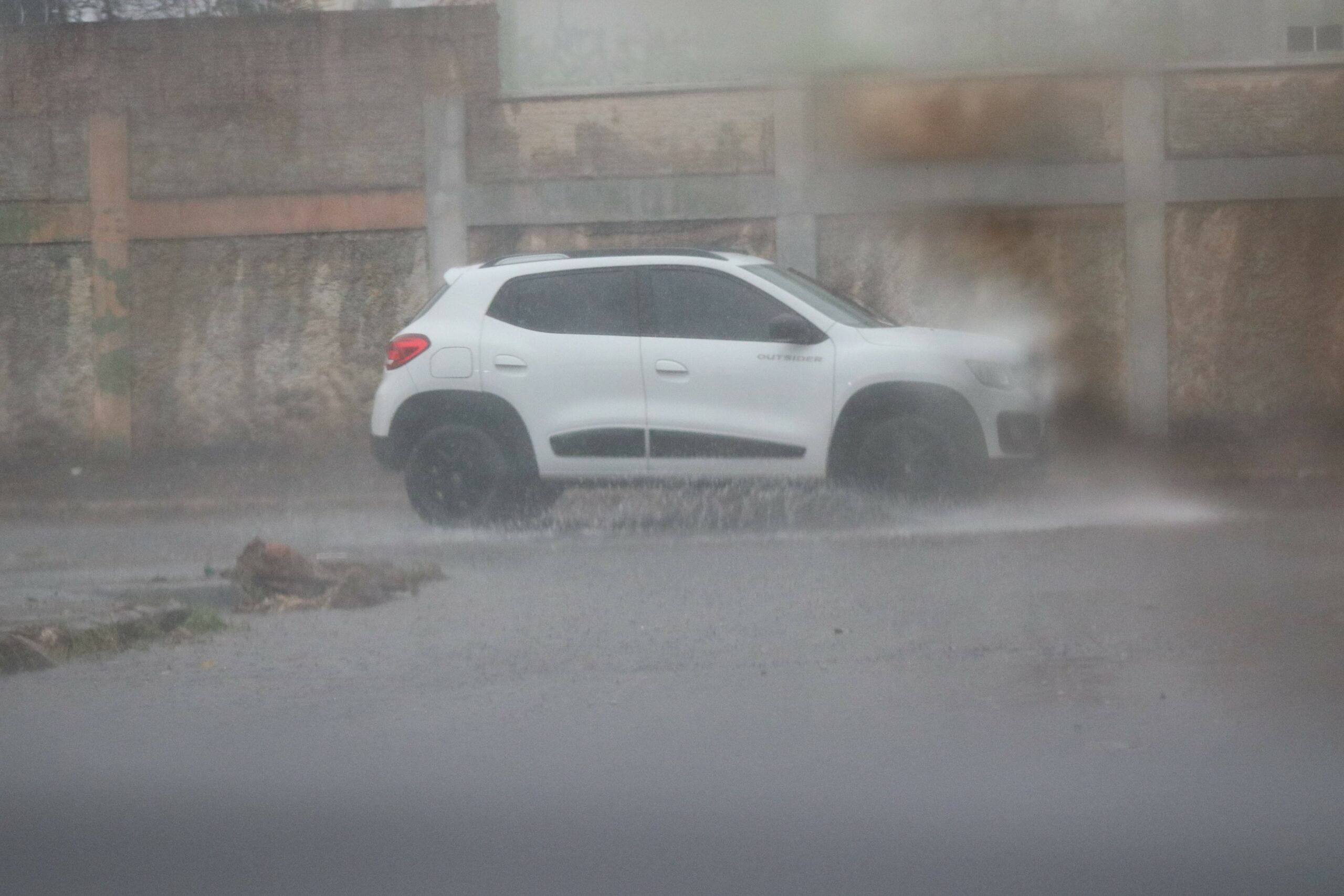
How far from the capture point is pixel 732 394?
393 inches

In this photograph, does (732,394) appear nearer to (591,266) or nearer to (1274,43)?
(591,266)

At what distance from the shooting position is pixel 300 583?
804 cm

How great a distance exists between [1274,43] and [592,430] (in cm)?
971

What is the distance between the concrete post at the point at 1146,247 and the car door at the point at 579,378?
19.9 feet

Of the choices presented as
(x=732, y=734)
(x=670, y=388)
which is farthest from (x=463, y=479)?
(x=732, y=734)

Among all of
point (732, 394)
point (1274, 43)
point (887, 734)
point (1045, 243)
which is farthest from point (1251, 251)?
point (887, 734)

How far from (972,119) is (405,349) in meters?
6.52

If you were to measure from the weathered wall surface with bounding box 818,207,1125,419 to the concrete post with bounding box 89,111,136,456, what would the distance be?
277 inches

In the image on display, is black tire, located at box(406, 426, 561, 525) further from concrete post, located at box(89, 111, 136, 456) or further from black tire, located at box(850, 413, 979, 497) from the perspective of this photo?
concrete post, located at box(89, 111, 136, 456)

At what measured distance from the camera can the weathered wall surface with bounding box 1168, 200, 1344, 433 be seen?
14.5 m

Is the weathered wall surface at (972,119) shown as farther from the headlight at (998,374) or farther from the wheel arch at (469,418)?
the wheel arch at (469,418)

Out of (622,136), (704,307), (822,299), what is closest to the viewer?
(704,307)

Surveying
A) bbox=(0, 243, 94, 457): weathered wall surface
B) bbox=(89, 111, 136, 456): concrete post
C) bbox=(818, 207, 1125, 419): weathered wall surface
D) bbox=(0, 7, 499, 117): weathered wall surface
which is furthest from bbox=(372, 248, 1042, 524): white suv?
bbox=(0, 243, 94, 457): weathered wall surface

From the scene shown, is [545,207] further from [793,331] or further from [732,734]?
[732,734]
